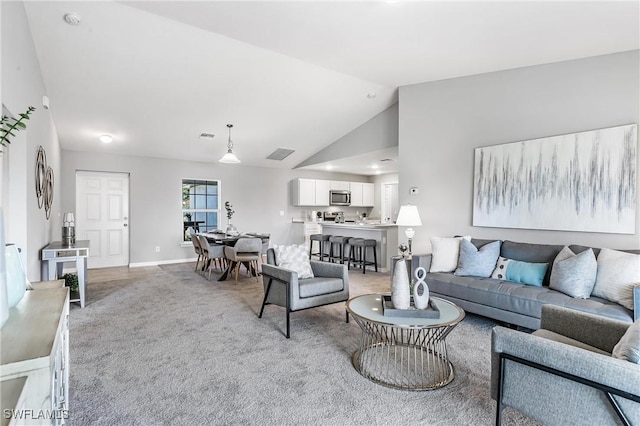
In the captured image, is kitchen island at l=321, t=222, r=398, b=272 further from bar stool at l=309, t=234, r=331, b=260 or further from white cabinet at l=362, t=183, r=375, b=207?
white cabinet at l=362, t=183, r=375, b=207

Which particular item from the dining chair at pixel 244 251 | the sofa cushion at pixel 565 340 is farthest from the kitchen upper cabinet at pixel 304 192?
the sofa cushion at pixel 565 340

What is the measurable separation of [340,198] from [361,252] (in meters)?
2.75

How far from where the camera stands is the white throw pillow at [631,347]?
53.4 inches

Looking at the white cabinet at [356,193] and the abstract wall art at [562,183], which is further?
the white cabinet at [356,193]

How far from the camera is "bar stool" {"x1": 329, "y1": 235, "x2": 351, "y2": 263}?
6.49m

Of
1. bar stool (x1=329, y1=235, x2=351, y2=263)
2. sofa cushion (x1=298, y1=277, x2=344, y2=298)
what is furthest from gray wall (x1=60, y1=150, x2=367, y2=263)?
sofa cushion (x1=298, y1=277, x2=344, y2=298)

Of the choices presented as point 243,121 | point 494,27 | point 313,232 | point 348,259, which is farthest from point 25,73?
point 313,232

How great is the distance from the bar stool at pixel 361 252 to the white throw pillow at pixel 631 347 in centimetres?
452

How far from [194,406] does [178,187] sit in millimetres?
5910

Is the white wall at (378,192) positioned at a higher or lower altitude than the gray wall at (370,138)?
lower

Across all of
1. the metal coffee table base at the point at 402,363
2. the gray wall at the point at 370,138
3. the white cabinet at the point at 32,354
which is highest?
the gray wall at the point at 370,138

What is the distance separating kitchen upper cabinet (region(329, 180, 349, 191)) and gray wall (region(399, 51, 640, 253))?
3.96 m

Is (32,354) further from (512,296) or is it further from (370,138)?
(370,138)

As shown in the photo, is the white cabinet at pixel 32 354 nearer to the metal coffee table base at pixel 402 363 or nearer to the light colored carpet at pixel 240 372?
the light colored carpet at pixel 240 372
